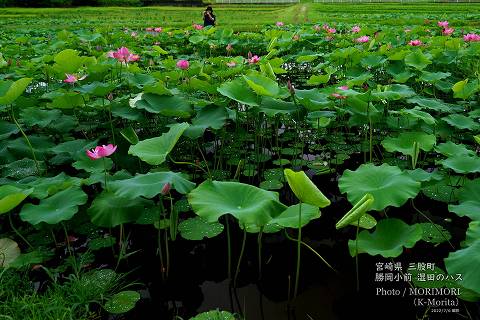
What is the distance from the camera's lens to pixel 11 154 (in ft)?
8.30

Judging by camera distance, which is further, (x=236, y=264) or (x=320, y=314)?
(x=236, y=264)

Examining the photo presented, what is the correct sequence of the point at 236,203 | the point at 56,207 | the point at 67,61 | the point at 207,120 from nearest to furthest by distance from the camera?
the point at 236,203, the point at 56,207, the point at 207,120, the point at 67,61

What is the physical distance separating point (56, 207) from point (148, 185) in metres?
0.49

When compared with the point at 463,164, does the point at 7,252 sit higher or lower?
lower

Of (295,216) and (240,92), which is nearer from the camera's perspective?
(295,216)

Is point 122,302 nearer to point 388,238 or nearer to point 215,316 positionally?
point 215,316

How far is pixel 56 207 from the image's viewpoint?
189 centimetres

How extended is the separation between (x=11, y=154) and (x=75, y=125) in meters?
0.49

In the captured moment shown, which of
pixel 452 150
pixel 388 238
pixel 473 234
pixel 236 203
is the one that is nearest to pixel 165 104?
pixel 236 203

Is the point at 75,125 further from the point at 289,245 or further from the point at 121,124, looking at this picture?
the point at 289,245

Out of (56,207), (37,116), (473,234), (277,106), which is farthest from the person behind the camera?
(37,116)

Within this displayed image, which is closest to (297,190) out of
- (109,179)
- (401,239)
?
(401,239)

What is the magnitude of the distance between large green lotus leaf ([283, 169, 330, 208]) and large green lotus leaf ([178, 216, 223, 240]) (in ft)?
2.59

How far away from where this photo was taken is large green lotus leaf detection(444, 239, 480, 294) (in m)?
1.26
